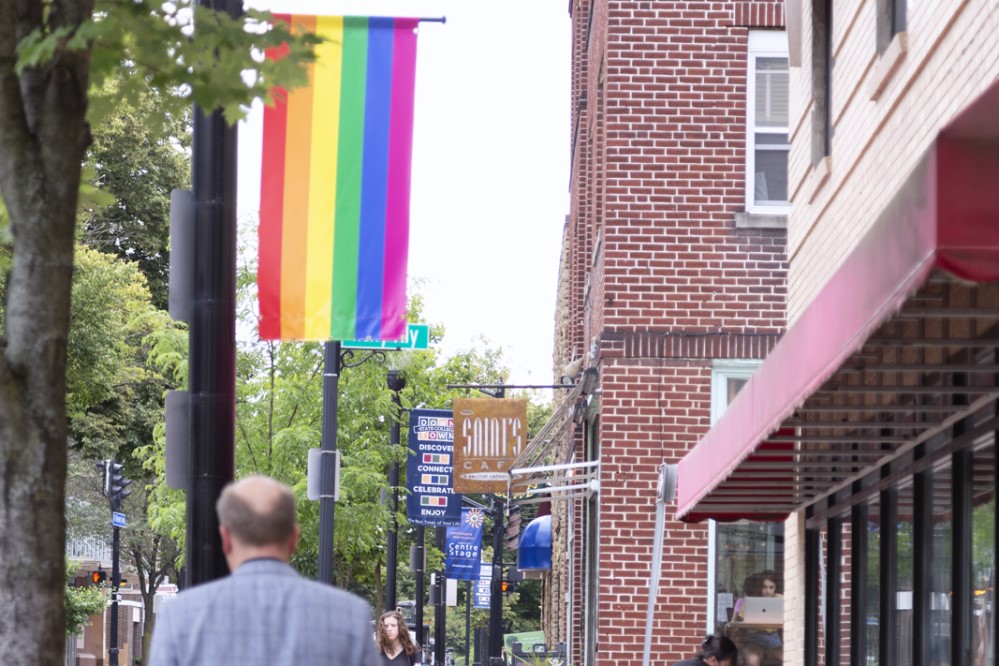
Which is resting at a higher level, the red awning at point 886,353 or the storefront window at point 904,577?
the red awning at point 886,353

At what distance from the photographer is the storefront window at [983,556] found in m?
7.72

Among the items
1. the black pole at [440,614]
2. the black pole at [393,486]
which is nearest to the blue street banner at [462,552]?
the black pole at [440,614]

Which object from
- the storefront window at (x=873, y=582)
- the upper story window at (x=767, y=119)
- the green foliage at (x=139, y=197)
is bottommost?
the storefront window at (x=873, y=582)

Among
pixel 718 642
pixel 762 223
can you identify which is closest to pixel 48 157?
pixel 718 642

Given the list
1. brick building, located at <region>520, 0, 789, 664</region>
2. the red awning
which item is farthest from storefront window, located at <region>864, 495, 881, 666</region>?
brick building, located at <region>520, 0, 789, 664</region>

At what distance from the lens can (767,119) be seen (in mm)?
17234

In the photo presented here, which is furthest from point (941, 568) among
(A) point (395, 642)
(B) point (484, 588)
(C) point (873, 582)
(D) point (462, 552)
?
(B) point (484, 588)

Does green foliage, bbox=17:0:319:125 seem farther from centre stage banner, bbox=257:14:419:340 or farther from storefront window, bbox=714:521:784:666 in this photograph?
storefront window, bbox=714:521:784:666

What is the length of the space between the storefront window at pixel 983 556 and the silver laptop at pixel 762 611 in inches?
343

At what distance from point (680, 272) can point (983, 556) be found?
9.23 meters

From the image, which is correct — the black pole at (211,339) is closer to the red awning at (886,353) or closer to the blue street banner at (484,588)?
the red awning at (886,353)

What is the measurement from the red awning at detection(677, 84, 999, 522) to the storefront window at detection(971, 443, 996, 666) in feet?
1.06

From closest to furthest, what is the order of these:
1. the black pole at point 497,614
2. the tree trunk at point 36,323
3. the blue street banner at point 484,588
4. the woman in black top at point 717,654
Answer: the tree trunk at point 36,323 < the woman in black top at point 717,654 < the black pole at point 497,614 < the blue street banner at point 484,588

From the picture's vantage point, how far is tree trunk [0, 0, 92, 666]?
17.7 ft
